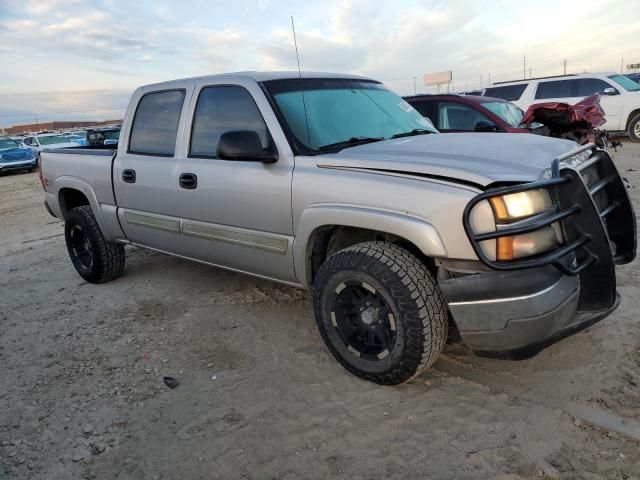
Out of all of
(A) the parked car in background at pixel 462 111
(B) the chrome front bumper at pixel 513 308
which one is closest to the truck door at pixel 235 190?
(B) the chrome front bumper at pixel 513 308

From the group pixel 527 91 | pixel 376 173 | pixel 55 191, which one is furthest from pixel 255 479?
pixel 527 91

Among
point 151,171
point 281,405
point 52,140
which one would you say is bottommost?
point 281,405

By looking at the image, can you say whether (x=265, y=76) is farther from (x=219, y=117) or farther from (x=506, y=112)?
(x=506, y=112)

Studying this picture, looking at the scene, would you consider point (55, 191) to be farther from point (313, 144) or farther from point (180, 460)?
point (180, 460)

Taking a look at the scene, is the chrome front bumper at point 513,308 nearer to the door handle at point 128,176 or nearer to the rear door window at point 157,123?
the rear door window at point 157,123

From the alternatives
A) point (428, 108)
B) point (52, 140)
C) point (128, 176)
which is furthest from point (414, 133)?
point (52, 140)

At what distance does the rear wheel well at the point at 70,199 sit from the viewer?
5.31m

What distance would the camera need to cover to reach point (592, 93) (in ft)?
43.5

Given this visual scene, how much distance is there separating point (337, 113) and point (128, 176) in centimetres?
192

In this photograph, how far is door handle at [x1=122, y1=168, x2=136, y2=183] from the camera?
4238 millimetres

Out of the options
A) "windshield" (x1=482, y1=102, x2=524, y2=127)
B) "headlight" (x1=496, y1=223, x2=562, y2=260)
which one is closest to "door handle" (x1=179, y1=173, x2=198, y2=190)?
"headlight" (x1=496, y1=223, x2=562, y2=260)

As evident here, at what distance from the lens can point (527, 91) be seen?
13633 mm

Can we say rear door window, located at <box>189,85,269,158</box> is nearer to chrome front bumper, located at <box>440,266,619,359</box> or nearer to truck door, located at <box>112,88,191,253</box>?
truck door, located at <box>112,88,191,253</box>

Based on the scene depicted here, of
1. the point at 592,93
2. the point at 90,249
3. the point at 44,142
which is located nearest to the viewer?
the point at 90,249
